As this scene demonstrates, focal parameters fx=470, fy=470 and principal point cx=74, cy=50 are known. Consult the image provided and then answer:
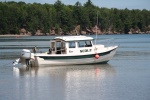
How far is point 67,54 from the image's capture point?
134 ft

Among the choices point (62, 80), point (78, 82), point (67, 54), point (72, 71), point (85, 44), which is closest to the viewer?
point (78, 82)

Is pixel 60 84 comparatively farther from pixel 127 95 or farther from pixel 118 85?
pixel 127 95

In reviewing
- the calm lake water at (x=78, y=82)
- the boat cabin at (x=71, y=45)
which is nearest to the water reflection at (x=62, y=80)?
the calm lake water at (x=78, y=82)

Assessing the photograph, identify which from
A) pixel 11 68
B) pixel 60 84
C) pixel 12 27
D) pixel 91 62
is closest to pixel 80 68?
pixel 91 62

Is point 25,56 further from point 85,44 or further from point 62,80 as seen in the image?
point 62,80

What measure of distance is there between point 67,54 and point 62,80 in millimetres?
8249

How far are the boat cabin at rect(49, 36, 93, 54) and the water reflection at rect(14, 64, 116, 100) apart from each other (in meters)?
1.43

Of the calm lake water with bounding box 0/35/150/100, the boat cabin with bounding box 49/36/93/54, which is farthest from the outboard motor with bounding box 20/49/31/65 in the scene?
the boat cabin with bounding box 49/36/93/54

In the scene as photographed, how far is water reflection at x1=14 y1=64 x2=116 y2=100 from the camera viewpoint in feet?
88.0

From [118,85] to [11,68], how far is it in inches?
561

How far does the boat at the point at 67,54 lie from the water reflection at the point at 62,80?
62 centimetres

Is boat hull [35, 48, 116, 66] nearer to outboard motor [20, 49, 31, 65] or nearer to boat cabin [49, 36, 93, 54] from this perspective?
boat cabin [49, 36, 93, 54]

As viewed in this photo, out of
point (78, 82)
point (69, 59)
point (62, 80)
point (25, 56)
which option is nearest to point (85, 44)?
point (69, 59)

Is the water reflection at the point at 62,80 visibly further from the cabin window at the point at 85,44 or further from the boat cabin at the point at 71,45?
the cabin window at the point at 85,44
